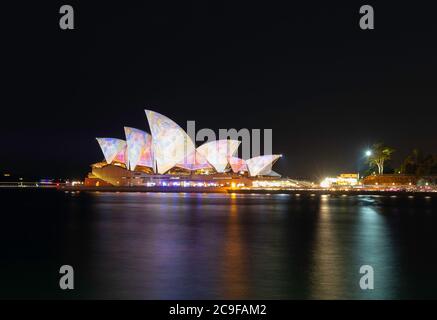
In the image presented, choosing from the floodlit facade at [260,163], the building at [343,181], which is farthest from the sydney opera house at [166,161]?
the building at [343,181]

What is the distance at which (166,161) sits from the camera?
84688 mm

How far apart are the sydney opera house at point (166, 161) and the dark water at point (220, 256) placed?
42.3m

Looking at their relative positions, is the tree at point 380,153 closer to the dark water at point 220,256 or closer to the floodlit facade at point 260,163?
the floodlit facade at point 260,163

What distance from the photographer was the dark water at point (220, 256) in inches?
640

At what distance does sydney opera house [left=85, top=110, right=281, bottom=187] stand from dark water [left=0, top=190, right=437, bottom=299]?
42317 mm

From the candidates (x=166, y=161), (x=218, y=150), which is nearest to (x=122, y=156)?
(x=166, y=161)

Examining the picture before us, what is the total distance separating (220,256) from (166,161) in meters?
63.1

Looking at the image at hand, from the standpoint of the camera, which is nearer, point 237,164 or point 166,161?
point 166,161

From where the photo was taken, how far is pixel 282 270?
19.3 meters

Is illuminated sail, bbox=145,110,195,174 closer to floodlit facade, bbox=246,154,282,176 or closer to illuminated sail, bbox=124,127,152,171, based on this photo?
illuminated sail, bbox=124,127,152,171

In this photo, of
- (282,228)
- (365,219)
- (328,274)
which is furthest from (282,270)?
(365,219)

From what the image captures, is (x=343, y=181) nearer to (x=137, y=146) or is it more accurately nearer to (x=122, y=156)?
(x=137, y=146)

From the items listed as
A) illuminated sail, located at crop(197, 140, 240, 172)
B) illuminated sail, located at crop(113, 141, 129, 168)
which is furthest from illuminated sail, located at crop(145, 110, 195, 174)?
illuminated sail, located at crop(113, 141, 129, 168)
